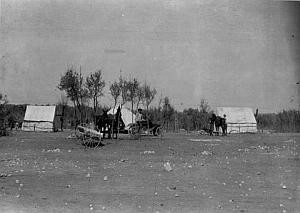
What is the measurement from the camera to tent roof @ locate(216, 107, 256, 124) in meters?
37.6

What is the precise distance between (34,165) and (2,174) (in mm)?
1319

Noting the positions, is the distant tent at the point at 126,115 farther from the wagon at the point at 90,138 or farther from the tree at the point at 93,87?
the wagon at the point at 90,138

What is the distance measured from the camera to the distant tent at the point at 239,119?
37.1 m

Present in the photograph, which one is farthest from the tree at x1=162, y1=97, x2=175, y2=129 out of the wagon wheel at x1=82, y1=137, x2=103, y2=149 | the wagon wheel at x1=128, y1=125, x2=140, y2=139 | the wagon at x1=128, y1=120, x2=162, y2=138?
the wagon wheel at x1=82, y1=137, x2=103, y2=149

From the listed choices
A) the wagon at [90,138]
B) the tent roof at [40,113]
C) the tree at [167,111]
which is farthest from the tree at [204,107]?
the wagon at [90,138]

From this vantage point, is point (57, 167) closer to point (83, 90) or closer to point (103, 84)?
point (103, 84)

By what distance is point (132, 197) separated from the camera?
568cm

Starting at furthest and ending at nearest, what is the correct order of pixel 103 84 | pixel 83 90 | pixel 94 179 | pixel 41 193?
1. pixel 83 90
2. pixel 103 84
3. pixel 94 179
4. pixel 41 193

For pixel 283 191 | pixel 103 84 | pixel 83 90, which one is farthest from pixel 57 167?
pixel 83 90

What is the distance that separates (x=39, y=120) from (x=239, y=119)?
18.5 metres

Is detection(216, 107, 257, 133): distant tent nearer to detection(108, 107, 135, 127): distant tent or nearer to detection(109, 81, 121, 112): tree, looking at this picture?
detection(108, 107, 135, 127): distant tent

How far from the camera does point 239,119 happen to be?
37.6m

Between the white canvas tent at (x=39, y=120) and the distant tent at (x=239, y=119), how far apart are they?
16.1 metres

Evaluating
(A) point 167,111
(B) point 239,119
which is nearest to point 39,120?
(A) point 167,111
